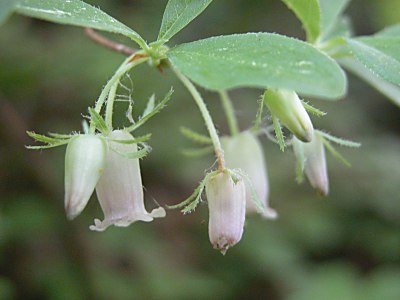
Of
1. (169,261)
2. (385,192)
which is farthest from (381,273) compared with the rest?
(169,261)

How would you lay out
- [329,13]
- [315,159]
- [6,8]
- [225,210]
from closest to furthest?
[6,8]
[225,210]
[315,159]
[329,13]

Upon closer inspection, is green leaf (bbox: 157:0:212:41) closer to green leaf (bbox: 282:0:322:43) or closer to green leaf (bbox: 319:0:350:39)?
green leaf (bbox: 282:0:322:43)

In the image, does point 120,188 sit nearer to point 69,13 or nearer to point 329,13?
point 69,13

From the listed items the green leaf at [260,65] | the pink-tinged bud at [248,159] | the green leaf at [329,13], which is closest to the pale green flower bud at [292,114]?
the green leaf at [260,65]

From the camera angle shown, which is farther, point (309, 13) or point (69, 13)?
point (309, 13)

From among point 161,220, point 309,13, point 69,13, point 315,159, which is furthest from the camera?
point 161,220

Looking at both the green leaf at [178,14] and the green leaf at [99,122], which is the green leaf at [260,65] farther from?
the green leaf at [99,122]

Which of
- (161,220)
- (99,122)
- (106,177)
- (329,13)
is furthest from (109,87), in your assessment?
(161,220)
